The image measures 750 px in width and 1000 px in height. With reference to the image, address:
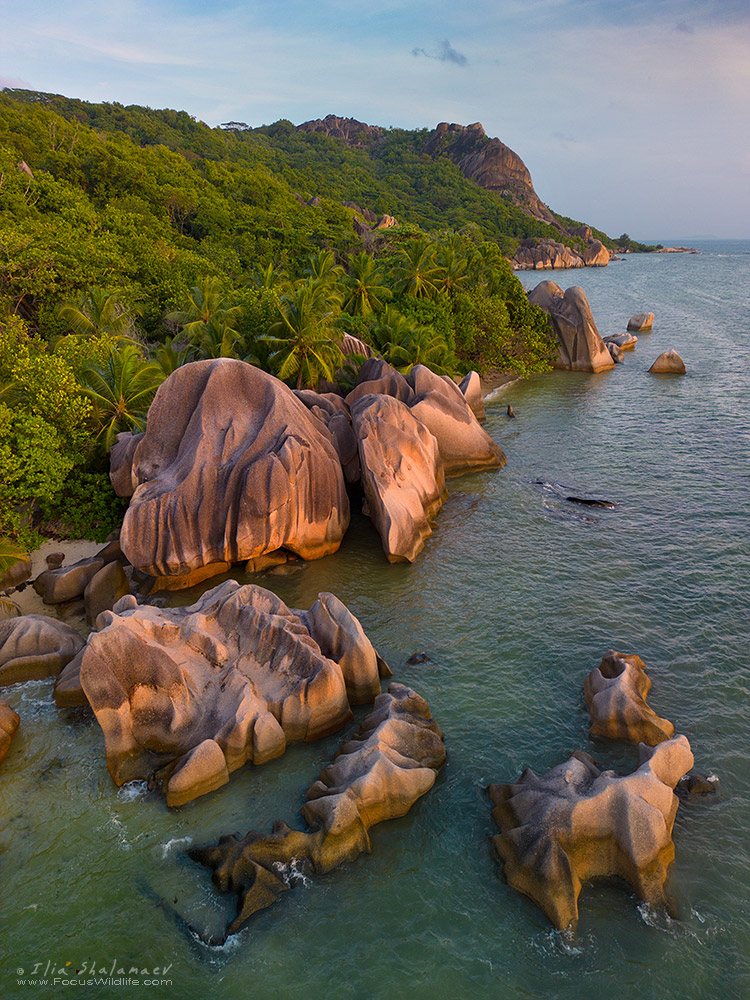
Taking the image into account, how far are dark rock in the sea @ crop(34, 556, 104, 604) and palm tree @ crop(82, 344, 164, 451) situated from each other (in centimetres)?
570

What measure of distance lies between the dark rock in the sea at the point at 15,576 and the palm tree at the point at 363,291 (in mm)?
24335

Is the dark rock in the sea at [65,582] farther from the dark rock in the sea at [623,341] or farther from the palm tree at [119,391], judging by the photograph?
the dark rock in the sea at [623,341]

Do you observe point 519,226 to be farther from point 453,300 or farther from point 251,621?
point 251,621

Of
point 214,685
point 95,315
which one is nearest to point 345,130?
point 95,315

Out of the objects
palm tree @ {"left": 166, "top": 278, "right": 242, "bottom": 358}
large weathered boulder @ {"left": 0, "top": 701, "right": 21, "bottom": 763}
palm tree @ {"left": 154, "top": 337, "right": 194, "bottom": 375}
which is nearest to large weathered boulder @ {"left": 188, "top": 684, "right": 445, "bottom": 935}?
large weathered boulder @ {"left": 0, "top": 701, "right": 21, "bottom": 763}

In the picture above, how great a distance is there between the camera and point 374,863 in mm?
10680

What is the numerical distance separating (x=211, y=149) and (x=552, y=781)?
11605 centimetres

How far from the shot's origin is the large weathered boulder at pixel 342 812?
10.2 meters

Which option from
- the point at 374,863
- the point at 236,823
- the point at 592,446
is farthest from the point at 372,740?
the point at 592,446

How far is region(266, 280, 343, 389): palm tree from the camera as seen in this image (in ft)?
86.6

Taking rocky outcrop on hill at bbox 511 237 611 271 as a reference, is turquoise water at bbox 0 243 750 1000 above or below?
below

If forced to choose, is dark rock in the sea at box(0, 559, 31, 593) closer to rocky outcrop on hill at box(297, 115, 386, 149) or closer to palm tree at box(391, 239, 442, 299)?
palm tree at box(391, 239, 442, 299)

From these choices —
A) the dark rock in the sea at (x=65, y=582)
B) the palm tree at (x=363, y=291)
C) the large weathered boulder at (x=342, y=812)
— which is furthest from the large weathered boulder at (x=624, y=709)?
the palm tree at (x=363, y=291)

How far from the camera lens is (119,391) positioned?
23.5 m
